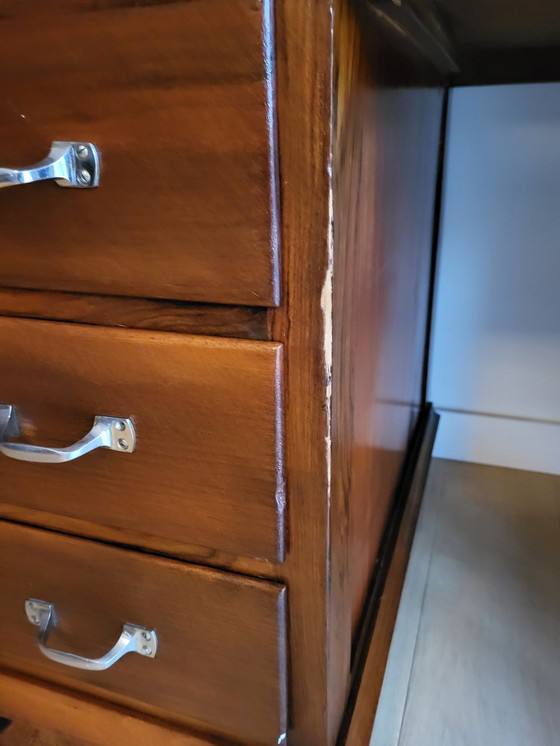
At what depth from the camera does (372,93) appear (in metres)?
0.43

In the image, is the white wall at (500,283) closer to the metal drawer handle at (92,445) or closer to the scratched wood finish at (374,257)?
the scratched wood finish at (374,257)

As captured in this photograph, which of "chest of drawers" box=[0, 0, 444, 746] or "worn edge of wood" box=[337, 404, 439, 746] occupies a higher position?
"chest of drawers" box=[0, 0, 444, 746]

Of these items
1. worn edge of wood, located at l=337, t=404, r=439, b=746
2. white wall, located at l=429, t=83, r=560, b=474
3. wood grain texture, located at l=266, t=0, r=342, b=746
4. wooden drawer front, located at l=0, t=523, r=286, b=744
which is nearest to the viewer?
wood grain texture, located at l=266, t=0, r=342, b=746

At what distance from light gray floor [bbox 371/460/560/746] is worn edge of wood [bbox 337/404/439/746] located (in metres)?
0.04

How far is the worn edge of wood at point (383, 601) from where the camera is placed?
0.56 metres

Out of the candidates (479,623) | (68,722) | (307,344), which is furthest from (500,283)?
(68,722)

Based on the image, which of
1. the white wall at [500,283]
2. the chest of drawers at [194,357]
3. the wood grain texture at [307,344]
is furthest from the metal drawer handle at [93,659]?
the white wall at [500,283]

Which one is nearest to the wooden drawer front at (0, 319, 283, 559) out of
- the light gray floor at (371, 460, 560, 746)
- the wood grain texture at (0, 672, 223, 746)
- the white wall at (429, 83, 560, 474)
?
the wood grain texture at (0, 672, 223, 746)

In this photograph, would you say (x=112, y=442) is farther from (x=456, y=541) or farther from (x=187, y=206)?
(x=456, y=541)

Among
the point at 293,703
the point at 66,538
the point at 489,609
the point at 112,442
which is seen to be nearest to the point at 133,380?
the point at 112,442

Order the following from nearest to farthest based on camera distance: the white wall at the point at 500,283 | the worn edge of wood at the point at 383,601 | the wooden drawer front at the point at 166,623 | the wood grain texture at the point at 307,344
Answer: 1. the wood grain texture at the point at 307,344
2. the wooden drawer front at the point at 166,623
3. the worn edge of wood at the point at 383,601
4. the white wall at the point at 500,283

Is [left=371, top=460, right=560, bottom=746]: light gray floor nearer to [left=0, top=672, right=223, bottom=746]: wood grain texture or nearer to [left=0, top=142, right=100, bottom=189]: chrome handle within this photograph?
[left=0, top=672, right=223, bottom=746]: wood grain texture

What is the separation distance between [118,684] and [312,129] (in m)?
0.46

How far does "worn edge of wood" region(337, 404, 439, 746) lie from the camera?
56cm
